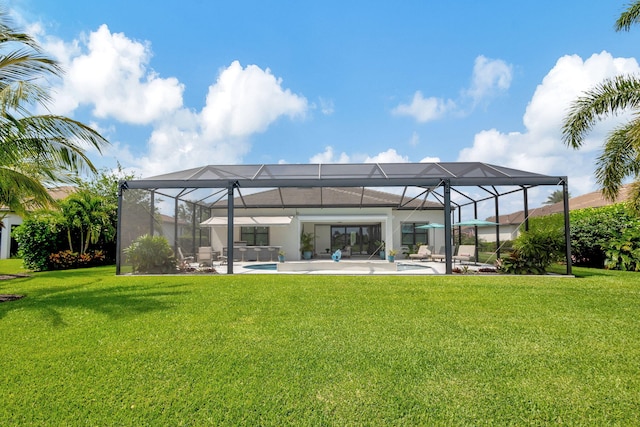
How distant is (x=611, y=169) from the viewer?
15.6 m

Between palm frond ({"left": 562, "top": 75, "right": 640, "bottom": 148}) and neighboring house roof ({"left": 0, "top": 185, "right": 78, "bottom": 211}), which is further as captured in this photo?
neighboring house roof ({"left": 0, "top": 185, "right": 78, "bottom": 211})

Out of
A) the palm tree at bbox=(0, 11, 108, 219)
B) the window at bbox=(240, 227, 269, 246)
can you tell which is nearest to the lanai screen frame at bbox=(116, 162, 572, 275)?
the palm tree at bbox=(0, 11, 108, 219)

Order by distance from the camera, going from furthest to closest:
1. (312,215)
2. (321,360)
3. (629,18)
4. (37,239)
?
1. (312,215)
2. (37,239)
3. (629,18)
4. (321,360)

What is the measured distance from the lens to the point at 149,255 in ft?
55.6

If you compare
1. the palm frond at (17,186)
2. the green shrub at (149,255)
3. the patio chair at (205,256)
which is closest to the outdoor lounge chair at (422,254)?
the patio chair at (205,256)

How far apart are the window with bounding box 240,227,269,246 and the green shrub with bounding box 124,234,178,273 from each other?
1248 cm

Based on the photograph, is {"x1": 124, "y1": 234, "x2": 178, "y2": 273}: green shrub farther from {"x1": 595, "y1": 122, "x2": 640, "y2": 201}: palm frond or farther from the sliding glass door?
{"x1": 595, "y1": 122, "x2": 640, "y2": 201}: palm frond

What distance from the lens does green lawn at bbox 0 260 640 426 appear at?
171 inches

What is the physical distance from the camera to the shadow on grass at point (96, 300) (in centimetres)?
903

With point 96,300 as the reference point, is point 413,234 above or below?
above

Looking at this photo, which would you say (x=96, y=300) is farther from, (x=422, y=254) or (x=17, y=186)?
(x=422, y=254)

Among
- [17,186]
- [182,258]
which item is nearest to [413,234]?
[182,258]

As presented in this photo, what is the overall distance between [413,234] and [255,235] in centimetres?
1430

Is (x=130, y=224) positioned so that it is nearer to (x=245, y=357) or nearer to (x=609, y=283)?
(x=245, y=357)
